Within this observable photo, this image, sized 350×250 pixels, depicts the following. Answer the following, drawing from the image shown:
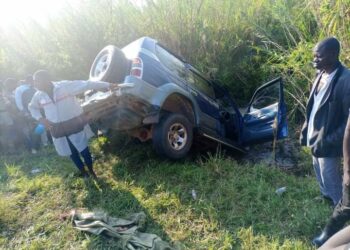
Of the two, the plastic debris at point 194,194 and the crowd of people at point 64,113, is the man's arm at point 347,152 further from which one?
the crowd of people at point 64,113

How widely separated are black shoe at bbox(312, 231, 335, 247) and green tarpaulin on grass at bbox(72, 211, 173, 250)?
4.33ft

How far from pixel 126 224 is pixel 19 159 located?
3.67 meters

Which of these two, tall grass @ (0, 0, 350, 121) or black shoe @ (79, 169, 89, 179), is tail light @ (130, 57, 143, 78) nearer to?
black shoe @ (79, 169, 89, 179)

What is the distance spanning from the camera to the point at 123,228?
3725 mm

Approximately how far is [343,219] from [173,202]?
1906 millimetres

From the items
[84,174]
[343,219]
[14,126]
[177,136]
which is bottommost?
[84,174]

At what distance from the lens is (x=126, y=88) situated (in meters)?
4.30

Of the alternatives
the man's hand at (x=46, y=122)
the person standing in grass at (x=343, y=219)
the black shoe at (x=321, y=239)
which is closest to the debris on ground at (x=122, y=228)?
the man's hand at (x=46, y=122)

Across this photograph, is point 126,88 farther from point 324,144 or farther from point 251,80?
point 251,80

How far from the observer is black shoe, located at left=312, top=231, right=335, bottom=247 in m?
3.00

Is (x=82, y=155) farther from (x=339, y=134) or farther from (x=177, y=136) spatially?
(x=339, y=134)

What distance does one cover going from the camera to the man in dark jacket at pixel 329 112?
9.46ft

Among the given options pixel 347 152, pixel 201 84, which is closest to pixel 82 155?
pixel 201 84

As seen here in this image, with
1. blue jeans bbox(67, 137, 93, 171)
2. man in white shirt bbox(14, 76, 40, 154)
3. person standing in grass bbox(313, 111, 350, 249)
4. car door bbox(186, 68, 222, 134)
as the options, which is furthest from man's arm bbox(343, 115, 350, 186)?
man in white shirt bbox(14, 76, 40, 154)
